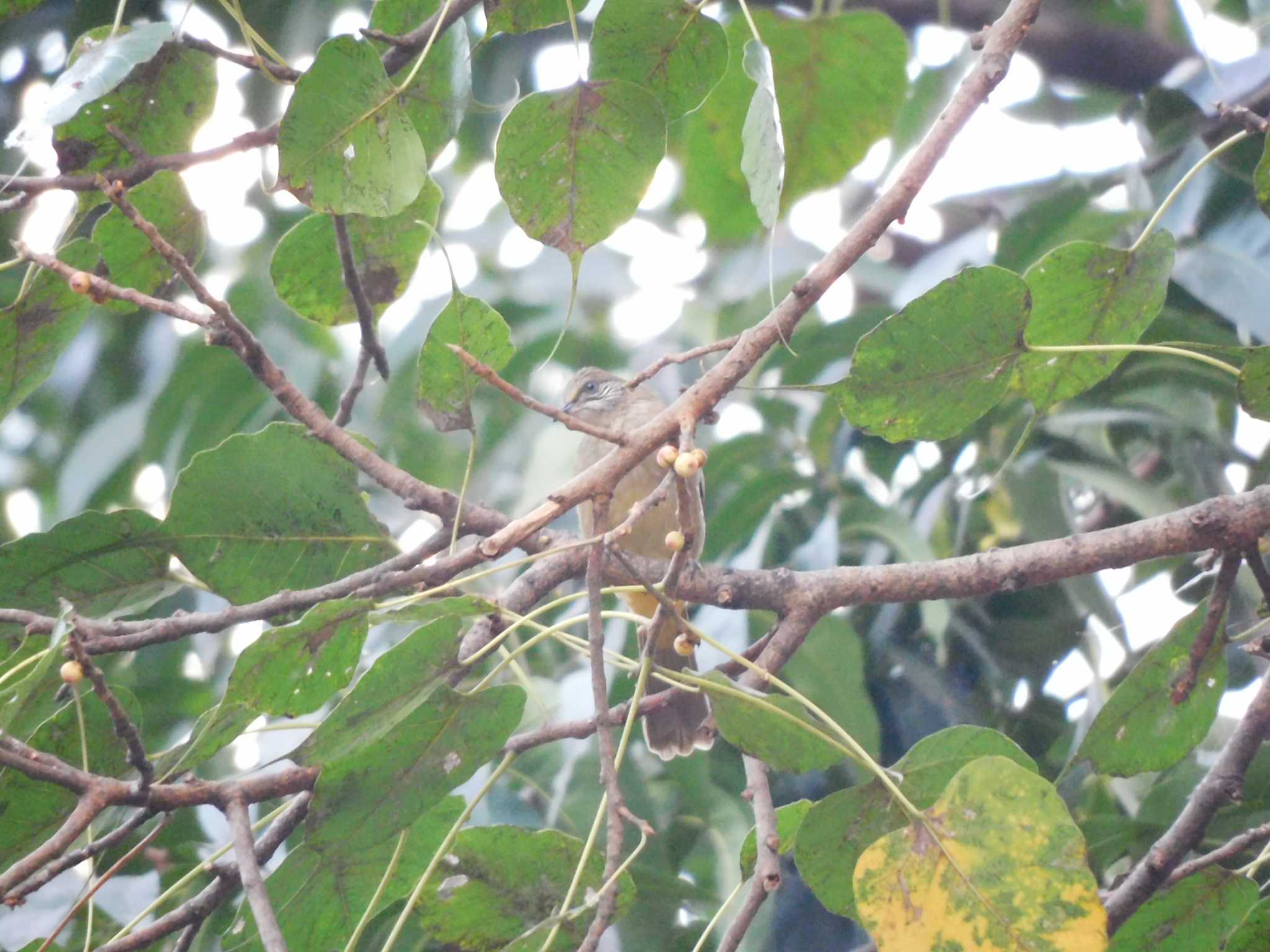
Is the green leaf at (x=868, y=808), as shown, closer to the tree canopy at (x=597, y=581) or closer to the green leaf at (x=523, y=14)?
the tree canopy at (x=597, y=581)

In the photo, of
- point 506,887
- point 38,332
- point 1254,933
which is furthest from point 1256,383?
point 38,332

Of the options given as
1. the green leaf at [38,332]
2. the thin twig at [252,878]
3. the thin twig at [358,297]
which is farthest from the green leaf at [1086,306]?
the green leaf at [38,332]

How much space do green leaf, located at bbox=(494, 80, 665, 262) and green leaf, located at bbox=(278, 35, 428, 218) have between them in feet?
0.40

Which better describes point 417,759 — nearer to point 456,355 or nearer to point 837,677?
point 456,355

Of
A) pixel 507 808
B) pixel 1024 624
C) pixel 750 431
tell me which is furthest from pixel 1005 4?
pixel 507 808

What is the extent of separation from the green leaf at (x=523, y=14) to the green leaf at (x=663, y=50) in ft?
0.18

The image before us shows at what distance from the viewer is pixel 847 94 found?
2086 millimetres

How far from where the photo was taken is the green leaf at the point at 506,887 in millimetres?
1545

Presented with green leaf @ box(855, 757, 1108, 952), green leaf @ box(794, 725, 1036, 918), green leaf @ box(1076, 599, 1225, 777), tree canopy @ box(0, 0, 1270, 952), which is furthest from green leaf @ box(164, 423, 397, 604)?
green leaf @ box(1076, 599, 1225, 777)

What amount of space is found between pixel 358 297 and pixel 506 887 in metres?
0.85

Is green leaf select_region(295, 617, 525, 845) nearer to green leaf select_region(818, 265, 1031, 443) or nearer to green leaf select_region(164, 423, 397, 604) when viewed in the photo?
→ green leaf select_region(164, 423, 397, 604)

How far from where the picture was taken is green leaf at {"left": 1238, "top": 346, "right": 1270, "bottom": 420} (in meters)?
1.60

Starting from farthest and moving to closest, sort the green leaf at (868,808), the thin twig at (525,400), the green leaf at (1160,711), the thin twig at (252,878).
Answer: the green leaf at (1160,711) → the green leaf at (868,808) → the thin twig at (525,400) → the thin twig at (252,878)

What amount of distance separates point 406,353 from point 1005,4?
2.08 meters
